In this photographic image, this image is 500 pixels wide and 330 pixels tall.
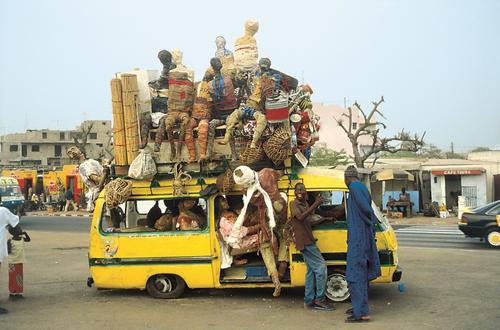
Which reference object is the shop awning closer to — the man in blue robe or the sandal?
the man in blue robe

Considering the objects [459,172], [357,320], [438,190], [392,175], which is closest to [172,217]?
[357,320]

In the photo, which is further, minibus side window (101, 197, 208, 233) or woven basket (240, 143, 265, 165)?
minibus side window (101, 197, 208, 233)

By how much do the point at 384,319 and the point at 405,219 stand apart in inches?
780

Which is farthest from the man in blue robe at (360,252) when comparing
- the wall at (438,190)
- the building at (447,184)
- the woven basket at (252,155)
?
the wall at (438,190)

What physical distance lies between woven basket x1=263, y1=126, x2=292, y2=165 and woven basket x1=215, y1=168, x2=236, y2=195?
0.65 meters

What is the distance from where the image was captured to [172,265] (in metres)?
8.43

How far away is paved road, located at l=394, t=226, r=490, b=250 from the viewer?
51.9 feet

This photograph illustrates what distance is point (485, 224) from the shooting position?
1501cm

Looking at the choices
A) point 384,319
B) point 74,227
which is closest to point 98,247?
point 384,319

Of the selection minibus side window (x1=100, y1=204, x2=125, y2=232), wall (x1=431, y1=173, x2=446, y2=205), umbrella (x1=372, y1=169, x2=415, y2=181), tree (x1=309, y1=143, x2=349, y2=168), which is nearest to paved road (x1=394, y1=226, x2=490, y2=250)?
umbrella (x1=372, y1=169, x2=415, y2=181)

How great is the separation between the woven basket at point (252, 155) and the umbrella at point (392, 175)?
1975 centimetres

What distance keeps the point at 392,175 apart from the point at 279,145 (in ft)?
65.6

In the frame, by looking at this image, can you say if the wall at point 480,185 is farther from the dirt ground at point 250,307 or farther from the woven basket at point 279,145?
the woven basket at point 279,145

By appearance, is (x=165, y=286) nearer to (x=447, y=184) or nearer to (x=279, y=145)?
(x=279, y=145)
